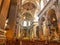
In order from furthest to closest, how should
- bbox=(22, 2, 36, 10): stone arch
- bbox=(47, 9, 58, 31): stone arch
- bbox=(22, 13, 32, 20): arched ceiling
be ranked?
1. bbox=(22, 13, 32, 20): arched ceiling
2. bbox=(22, 2, 36, 10): stone arch
3. bbox=(47, 9, 58, 31): stone arch

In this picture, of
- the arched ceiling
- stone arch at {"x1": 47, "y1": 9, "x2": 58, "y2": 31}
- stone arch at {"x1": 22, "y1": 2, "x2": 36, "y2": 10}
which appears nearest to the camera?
stone arch at {"x1": 47, "y1": 9, "x2": 58, "y2": 31}

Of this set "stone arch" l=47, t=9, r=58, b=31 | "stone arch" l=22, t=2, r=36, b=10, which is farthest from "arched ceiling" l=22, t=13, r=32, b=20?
"stone arch" l=47, t=9, r=58, b=31

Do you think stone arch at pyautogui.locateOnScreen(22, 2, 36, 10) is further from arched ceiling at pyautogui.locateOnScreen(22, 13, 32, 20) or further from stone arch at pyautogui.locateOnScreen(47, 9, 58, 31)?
stone arch at pyautogui.locateOnScreen(47, 9, 58, 31)

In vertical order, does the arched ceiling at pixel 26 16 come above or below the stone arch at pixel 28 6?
below

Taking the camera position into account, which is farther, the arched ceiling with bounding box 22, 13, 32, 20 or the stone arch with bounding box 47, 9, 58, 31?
the arched ceiling with bounding box 22, 13, 32, 20

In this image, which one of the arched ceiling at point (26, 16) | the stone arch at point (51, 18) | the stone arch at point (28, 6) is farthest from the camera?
the arched ceiling at point (26, 16)

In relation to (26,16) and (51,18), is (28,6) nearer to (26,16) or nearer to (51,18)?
(26,16)

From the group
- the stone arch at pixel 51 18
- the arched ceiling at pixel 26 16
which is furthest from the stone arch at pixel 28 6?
the stone arch at pixel 51 18

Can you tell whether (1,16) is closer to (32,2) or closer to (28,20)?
(32,2)

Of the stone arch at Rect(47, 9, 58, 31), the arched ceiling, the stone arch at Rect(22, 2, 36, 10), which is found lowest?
the stone arch at Rect(47, 9, 58, 31)

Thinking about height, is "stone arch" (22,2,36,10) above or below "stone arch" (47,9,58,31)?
above

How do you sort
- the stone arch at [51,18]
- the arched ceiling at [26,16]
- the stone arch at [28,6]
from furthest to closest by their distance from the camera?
1. the arched ceiling at [26,16]
2. the stone arch at [28,6]
3. the stone arch at [51,18]

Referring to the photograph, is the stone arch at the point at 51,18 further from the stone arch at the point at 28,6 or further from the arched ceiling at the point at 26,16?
the arched ceiling at the point at 26,16

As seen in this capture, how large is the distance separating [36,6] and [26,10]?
3.66 meters
